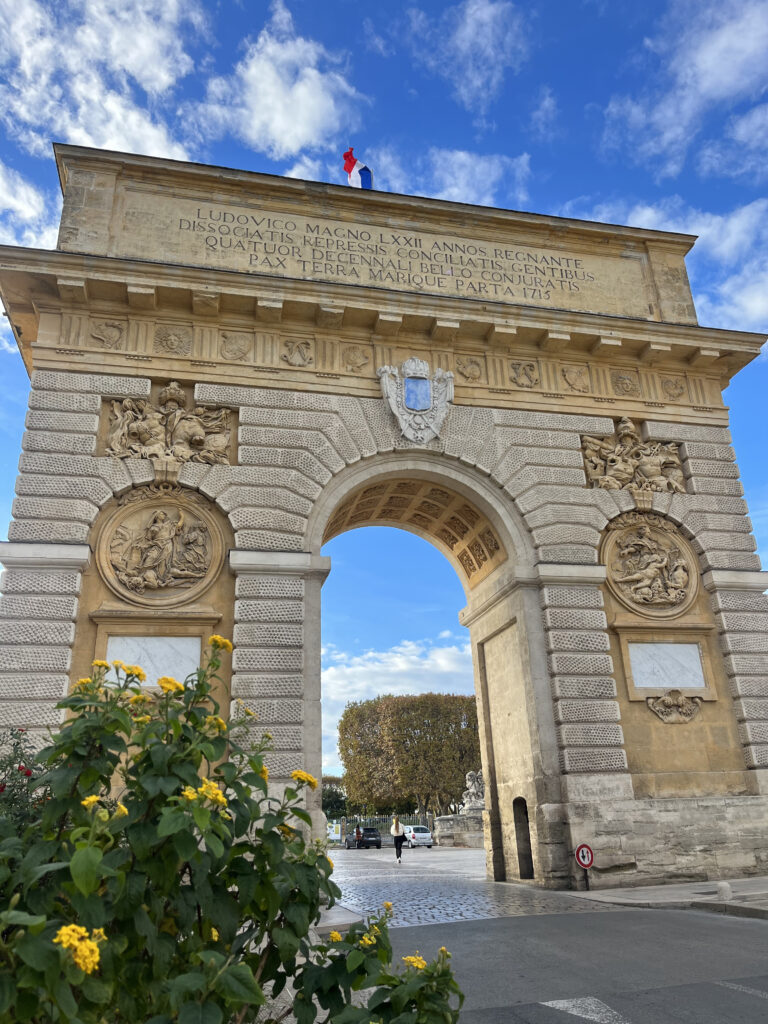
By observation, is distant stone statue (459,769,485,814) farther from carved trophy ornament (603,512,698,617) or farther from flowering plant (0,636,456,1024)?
flowering plant (0,636,456,1024)

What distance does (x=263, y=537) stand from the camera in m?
13.2

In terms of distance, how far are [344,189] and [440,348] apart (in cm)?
402

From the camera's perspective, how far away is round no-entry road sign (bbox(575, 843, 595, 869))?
12.0 m

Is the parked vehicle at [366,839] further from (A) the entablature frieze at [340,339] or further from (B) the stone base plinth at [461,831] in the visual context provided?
(A) the entablature frieze at [340,339]

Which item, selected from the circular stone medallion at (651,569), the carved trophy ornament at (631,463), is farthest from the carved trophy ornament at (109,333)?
the circular stone medallion at (651,569)

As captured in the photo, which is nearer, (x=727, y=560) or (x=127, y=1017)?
(x=127, y=1017)

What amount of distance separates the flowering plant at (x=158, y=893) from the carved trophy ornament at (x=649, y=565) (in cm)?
1222

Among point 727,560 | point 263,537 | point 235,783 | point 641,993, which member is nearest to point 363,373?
point 263,537

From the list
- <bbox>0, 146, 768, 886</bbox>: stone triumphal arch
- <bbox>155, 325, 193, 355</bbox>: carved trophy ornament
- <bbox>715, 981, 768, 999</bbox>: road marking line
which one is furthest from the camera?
<bbox>155, 325, 193, 355</bbox>: carved trophy ornament

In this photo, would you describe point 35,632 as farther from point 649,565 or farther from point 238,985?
point 649,565

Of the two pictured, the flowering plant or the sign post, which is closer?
the flowering plant

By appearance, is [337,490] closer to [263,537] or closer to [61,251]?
[263,537]

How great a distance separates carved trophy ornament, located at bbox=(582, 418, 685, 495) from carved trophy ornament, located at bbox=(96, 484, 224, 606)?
759 centimetres

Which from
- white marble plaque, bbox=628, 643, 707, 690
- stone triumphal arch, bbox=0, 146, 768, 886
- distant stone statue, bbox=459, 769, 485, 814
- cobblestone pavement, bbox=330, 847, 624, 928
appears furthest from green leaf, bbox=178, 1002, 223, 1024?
distant stone statue, bbox=459, 769, 485, 814
